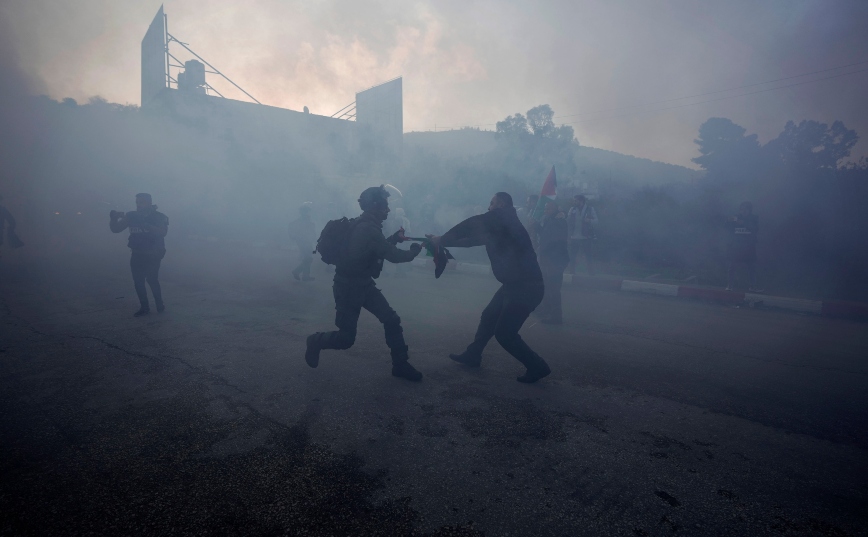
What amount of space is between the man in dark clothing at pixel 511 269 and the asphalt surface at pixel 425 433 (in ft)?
1.01

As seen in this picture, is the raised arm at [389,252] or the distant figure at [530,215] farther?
the distant figure at [530,215]

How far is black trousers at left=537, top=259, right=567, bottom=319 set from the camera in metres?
6.15

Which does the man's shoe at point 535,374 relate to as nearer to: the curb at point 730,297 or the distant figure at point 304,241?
the curb at point 730,297

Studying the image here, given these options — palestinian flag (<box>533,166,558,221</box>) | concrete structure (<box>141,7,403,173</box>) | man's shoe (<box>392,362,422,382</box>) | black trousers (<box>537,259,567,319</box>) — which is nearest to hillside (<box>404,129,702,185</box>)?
concrete structure (<box>141,7,403,173</box>)

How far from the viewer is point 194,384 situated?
3.68m

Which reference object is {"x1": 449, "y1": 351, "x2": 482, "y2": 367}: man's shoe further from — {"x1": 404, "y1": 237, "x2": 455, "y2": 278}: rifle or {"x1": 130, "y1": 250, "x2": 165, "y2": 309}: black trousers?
{"x1": 130, "y1": 250, "x2": 165, "y2": 309}: black trousers

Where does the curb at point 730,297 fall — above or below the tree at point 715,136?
below

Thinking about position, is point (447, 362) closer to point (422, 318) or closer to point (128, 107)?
point (422, 318)

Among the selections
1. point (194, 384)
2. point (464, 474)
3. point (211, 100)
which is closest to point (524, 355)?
point (464, 474)

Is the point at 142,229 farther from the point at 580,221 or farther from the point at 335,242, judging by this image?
the point at 580,221

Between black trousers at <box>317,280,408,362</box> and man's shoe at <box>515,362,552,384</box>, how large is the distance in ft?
3.35

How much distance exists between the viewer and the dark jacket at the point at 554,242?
6320mm

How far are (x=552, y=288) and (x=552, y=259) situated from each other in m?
0.42

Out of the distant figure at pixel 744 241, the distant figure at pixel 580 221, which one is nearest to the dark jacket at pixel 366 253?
the distant figure at pixel 580 221
